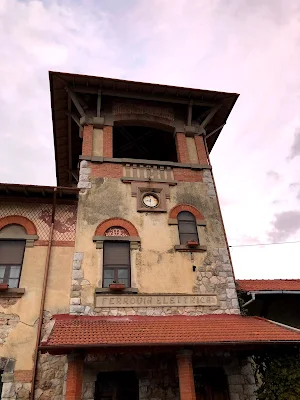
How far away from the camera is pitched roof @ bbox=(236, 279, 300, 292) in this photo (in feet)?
33.1

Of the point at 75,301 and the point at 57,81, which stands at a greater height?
the point at 57,81

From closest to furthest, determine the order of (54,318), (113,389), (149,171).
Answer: (113,389)
(54,318)
(149,171)

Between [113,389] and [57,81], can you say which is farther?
[57,81]

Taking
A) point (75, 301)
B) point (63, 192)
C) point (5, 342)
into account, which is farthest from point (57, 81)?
point (5, 342)

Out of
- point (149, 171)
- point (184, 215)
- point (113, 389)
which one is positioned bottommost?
point (113, 389)

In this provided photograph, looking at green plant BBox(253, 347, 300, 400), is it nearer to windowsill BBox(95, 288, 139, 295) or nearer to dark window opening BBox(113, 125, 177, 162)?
windowsill BBox(95, 288, 139, 295)

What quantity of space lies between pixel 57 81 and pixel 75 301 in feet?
26.6

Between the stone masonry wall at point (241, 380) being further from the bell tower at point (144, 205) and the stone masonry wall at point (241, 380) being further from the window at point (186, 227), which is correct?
the window at point (186, 227)

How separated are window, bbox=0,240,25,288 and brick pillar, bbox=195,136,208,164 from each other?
6956mm

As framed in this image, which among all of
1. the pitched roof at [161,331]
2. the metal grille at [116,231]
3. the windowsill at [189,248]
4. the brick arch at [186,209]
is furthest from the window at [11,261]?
the brick arch at [186,209]

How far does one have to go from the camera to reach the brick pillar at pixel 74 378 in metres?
6.81

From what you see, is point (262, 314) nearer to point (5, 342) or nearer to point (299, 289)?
point (299, 289)

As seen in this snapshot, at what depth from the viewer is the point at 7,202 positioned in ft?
34.0

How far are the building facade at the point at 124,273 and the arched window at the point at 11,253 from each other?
0.03 meters
